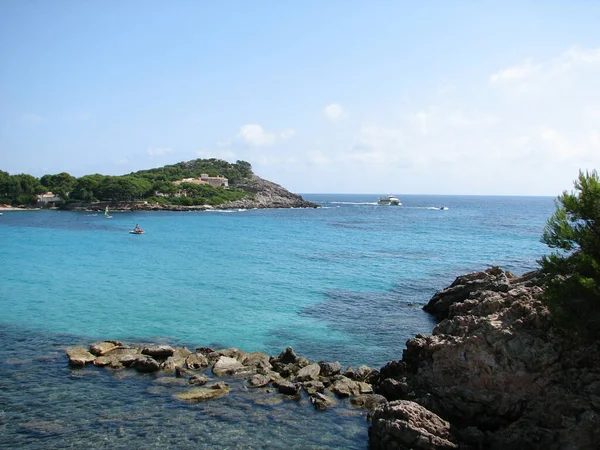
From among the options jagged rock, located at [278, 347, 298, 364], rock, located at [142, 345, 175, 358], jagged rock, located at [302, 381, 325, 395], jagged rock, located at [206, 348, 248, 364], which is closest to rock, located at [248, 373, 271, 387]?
jagged rock, located at [302, 381, 325, 395]

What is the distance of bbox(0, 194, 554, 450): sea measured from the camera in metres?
16.4

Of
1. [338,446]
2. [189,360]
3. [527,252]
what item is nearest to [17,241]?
[189,360]

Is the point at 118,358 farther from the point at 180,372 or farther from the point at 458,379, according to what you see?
the point at 458,379

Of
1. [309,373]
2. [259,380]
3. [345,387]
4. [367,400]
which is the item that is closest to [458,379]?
[367,400]

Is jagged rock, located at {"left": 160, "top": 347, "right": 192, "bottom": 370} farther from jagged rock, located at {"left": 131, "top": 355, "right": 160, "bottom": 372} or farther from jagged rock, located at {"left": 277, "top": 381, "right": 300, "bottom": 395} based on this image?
jagged rock, located at {"left": 277, "top": 381, "right": 300, "bottom": 395}

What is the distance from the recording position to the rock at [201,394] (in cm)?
1858

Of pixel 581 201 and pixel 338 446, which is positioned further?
pixel 581 201

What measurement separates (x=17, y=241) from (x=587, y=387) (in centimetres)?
7391

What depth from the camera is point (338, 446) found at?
15.5 metres

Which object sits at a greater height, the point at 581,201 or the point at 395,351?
the point at 581,201

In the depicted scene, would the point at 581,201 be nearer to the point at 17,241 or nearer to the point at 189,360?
the point at 189,360

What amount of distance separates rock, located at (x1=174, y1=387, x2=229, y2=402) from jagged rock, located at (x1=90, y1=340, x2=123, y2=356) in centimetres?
640

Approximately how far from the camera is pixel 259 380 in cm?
2020

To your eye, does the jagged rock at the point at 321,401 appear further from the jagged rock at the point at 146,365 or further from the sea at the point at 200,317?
the jagged rock at the point at 146,365
